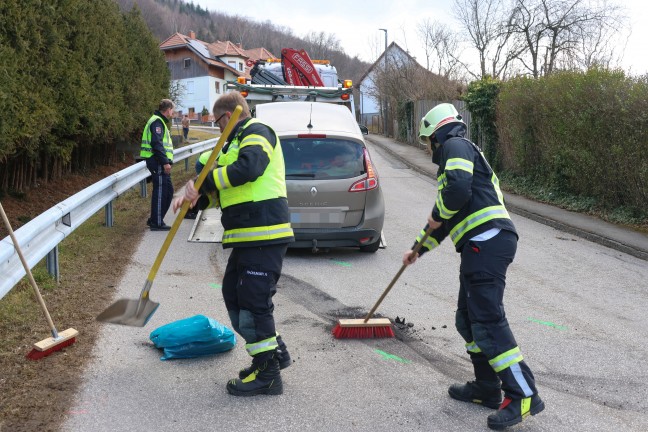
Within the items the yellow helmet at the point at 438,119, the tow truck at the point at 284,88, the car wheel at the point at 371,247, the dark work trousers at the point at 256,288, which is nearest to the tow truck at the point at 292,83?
the tow truck at the point at 284,88

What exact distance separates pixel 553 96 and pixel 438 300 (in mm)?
8339

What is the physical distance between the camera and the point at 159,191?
388 inches

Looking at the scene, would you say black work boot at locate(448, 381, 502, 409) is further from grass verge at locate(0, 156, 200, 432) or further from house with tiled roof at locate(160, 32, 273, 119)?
house with tiled roof at locate(160, 32, 273, 119)

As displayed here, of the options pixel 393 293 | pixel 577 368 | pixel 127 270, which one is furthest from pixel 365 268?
pixel 577 368

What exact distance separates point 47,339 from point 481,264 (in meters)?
3.19

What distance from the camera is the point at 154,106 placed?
20312 mm

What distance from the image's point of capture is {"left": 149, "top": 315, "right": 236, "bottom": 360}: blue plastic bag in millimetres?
4922

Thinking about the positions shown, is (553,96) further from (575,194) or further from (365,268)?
(365,268)

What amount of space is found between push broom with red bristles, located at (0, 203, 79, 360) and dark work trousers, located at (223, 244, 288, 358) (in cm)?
148

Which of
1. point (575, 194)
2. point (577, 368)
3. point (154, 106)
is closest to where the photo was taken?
point (577, 368)

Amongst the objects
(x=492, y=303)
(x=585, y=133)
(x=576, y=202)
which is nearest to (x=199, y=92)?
(x=576, y=202)

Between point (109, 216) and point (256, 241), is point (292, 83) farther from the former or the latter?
point (256, 241)

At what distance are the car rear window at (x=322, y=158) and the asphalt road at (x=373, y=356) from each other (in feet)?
3.69

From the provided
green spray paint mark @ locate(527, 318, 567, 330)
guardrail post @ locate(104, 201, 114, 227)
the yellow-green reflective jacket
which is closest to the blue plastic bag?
the yellow-green reflective jacket
